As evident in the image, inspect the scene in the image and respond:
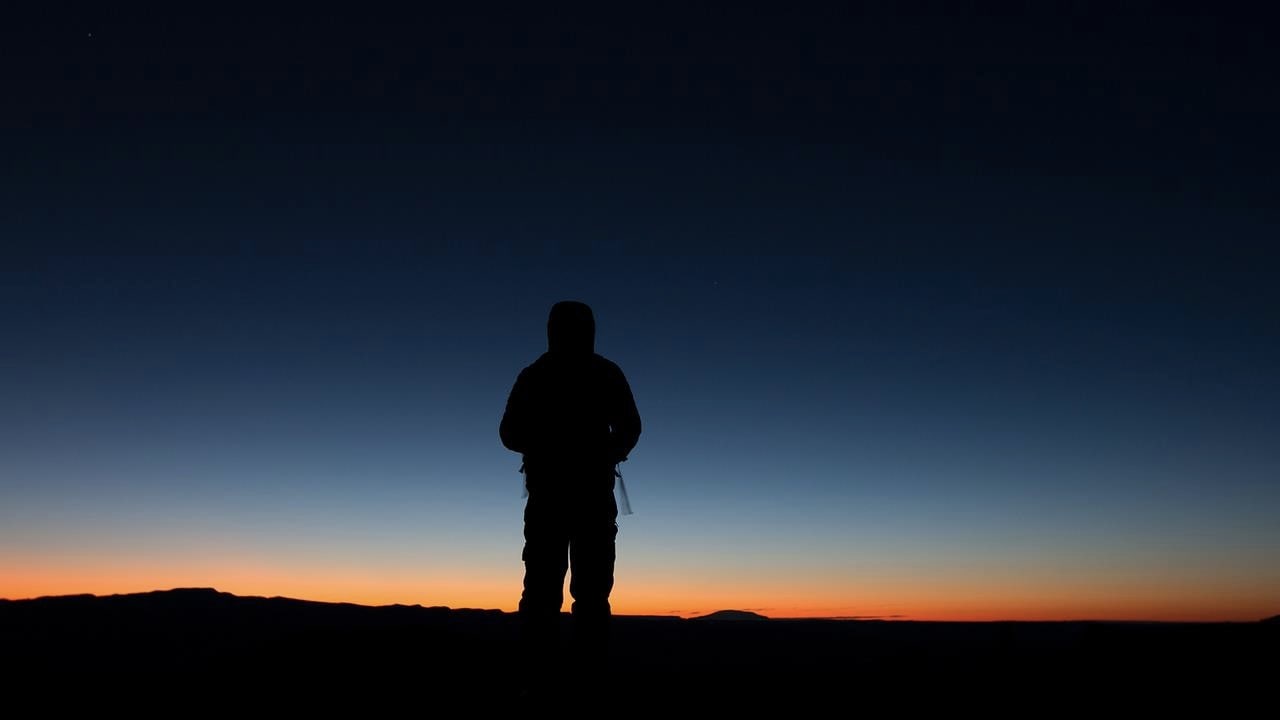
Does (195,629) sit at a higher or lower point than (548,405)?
lower

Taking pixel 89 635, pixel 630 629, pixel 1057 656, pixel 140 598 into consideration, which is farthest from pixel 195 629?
pixel 1057 656

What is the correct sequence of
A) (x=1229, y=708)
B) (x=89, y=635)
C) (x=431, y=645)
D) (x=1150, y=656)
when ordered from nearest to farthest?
1. (x=1229, y=708)
2. (x=1150, y=656)
3. (x=431, y=645)
4. (x=89, y=635)

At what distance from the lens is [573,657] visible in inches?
232

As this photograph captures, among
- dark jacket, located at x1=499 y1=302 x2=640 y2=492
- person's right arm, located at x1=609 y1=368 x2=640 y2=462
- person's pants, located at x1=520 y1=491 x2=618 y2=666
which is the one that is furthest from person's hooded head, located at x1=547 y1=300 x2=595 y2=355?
person's pants, located at x1=520 y1=491 x2=618 y2=666

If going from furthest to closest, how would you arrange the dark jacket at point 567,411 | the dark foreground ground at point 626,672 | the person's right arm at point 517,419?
the person's right arm at point 517,419, the dark jacket at point 567,411, the dark foreground ground at point 626,672

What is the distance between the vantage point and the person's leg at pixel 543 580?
19.3ft

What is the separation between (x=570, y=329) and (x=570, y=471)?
1.04 meters

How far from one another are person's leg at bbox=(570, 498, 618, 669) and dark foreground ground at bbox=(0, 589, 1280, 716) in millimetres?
140

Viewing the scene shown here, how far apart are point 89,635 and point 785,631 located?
931cm

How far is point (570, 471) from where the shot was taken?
6.06 metres

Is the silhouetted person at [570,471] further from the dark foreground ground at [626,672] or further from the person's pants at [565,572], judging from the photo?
the dark foreground ground at [626,672]

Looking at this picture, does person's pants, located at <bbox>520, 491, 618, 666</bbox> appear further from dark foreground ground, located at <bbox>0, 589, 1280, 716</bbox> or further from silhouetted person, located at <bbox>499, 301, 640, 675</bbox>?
dark foreground ground, located at <bbox>0, 589, 1280, 716</bbox>

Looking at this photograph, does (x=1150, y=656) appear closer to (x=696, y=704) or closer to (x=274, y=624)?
(x=696, y=704)

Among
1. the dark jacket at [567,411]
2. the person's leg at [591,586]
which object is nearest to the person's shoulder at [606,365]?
the dark jacket at [567,411]
